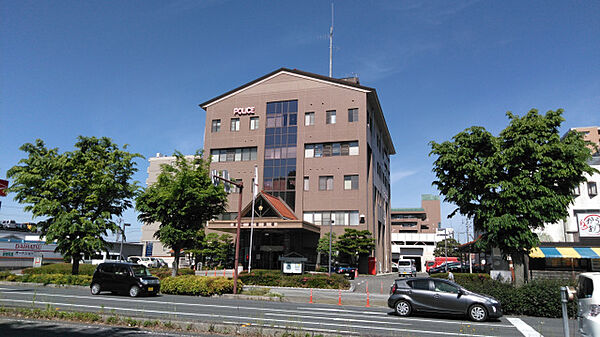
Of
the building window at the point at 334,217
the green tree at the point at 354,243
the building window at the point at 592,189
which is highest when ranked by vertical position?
the building window at the point at 592,189

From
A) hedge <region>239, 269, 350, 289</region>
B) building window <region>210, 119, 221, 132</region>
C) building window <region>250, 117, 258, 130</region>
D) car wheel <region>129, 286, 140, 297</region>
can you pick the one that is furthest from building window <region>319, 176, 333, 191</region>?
car wheel <region>129, 286, 140, 297</region>

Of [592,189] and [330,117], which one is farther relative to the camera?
[330,117]

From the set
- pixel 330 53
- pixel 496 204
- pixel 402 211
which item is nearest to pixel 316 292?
pixel 496 204

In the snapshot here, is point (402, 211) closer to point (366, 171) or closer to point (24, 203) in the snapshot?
point (366, 171)

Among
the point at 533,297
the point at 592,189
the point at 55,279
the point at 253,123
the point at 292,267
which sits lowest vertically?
the point at 55,279

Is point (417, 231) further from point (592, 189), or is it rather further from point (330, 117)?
point (592, 189)

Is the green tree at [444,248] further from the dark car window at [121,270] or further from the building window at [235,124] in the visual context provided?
the dark car window at [121,270]

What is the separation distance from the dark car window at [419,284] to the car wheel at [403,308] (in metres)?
A: 0.73

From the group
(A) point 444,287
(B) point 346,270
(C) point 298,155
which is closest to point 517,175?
(A) point 444,287

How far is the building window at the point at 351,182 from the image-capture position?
162 ft

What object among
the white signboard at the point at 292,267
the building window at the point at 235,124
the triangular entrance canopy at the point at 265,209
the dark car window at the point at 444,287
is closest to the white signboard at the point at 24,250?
the triangular entrance canopy at the point at 265,209

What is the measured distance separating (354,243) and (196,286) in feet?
79.0

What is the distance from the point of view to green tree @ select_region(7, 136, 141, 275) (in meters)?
29.6

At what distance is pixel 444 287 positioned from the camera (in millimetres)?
15906
